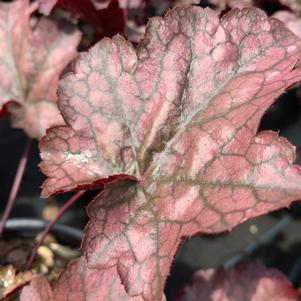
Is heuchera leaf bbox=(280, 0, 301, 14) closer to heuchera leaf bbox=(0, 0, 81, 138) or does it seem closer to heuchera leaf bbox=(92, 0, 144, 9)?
heuchera leaf bbox=(92, 0, 144, 9)

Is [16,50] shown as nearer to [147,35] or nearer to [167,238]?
[147,35]

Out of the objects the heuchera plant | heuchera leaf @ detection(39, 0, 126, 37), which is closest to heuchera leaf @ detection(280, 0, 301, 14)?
heuchera leaf @ detection(39, 0, 126, 37)

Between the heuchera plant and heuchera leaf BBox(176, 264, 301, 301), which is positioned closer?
the heuchera plant

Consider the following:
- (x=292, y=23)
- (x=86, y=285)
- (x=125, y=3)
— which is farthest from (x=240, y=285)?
(x=125, y=3)

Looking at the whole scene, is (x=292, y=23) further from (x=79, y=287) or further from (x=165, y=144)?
(x=79, y=287)

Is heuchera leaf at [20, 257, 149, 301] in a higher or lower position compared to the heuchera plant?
lower

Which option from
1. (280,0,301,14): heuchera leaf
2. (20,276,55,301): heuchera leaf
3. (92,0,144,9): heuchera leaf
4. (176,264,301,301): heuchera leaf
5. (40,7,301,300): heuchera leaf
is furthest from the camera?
(280,0,301,14): heuchera leaf
